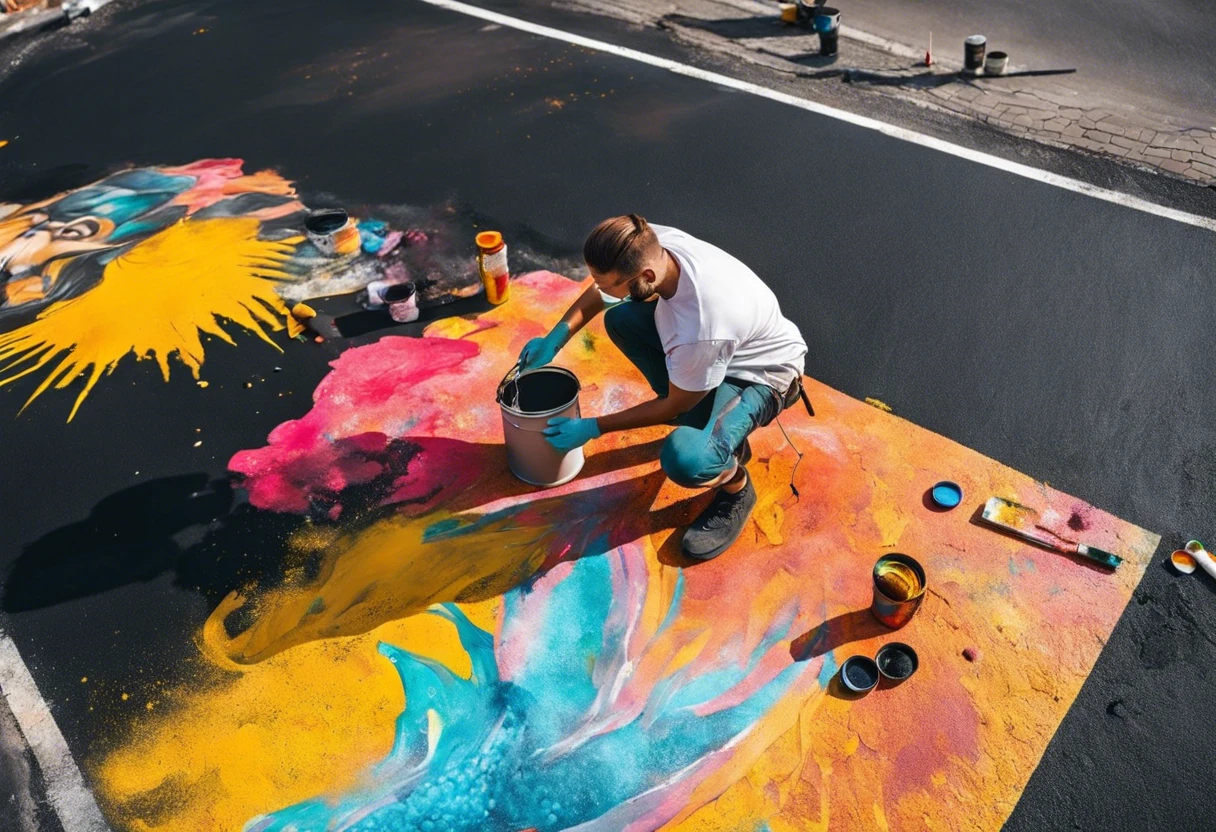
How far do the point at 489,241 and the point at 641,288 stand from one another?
1.84 meters

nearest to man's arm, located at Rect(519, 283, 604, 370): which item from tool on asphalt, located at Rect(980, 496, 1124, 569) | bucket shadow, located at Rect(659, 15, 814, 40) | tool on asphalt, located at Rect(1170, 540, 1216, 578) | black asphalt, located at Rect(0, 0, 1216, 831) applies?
black asphalt, located at Rect(0, 0, 1216, 831)

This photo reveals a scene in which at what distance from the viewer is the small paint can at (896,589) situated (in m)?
3.62

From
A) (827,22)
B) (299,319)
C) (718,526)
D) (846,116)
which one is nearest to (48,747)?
(299,319)

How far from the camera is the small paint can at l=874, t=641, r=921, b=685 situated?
3.57m

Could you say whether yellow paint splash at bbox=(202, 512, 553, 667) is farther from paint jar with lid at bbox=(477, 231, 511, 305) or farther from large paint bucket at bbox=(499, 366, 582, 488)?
paint jar with lid at bbox=(477, 231, 511, 305)

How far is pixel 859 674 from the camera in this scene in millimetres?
3586

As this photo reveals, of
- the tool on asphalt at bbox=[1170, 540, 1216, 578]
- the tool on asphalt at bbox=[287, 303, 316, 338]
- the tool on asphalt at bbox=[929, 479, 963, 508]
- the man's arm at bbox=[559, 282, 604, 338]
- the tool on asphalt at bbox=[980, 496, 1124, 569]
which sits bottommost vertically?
the tool on asphalt at bbox=[1170, 540, 1216, 578]

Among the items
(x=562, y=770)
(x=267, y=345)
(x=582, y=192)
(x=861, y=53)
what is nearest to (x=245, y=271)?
(x=267, y=345)

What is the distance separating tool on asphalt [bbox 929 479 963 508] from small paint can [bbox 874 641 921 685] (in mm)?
799

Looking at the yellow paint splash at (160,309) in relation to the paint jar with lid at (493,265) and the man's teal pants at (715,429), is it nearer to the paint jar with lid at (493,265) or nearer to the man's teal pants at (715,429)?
the paint jar with lid at (493,265)

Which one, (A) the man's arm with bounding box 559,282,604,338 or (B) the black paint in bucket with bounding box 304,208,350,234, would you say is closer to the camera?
(A) the man's arm with bounding box 559,282,604,338

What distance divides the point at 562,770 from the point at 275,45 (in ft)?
23.7

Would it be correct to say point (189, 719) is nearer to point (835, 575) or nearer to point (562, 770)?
point (562, 770)

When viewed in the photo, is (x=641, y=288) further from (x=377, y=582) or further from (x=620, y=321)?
(x=377, y=582)
